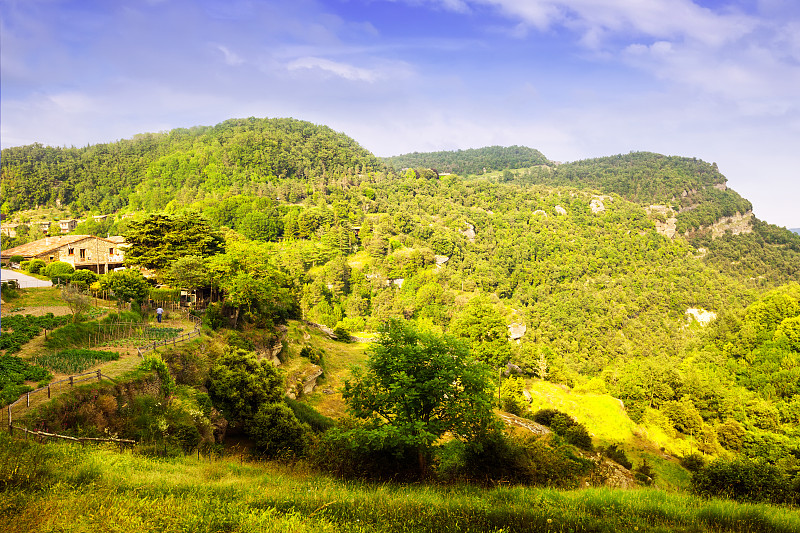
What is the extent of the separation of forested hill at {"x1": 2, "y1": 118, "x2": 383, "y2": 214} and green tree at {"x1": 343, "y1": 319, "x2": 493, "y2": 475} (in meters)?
97.5

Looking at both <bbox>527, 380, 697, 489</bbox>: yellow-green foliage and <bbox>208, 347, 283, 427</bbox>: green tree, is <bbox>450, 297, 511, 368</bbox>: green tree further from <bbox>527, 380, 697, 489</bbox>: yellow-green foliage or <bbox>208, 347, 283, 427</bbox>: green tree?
<bbox>208, 347, 283, 427</bbox>: green tree

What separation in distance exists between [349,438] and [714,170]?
225m

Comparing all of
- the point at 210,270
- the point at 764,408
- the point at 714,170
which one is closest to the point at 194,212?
the point at 210,270

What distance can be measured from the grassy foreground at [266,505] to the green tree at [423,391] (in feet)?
9.72

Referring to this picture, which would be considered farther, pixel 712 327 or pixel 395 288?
pixel 395 288

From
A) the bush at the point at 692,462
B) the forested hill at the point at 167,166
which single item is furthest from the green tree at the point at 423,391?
the forested hill at the point at 167,166

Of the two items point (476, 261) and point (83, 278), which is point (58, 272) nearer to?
point (83, 278)

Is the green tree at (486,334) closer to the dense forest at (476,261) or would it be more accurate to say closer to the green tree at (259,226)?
the dense forest at (476,261)

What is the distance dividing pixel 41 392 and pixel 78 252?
3154 centimetres

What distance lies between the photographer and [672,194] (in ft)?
538

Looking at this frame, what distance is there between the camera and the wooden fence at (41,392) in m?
9.62

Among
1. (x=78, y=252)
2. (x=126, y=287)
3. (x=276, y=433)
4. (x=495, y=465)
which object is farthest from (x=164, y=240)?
(x=495, y=465)

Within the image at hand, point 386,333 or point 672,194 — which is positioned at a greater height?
point 672,194

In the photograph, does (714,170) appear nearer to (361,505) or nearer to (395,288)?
(395,288)
